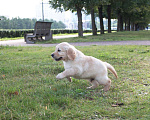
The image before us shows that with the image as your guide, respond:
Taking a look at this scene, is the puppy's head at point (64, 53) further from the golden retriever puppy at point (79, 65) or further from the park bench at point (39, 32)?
the park bench at point (39, 32)

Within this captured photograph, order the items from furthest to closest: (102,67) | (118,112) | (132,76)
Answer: (132,76), (102,67), (118,112)

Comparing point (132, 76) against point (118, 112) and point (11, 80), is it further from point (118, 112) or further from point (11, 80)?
point (11, 80)

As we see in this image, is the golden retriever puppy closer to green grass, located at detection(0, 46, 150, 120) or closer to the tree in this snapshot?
green grass, located at detection(0, 46, 150, 120)

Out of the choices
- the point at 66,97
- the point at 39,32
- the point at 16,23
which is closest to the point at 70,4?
the point at 39,32

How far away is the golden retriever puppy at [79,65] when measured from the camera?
12.3 ft

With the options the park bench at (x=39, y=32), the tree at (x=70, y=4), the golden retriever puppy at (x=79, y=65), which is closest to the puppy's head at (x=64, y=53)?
the golden retriever puppy at (x=79, y=65)

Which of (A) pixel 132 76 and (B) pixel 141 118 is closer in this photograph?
(B) pixel 141 118

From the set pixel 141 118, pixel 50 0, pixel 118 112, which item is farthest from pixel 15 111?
pixel 50 0

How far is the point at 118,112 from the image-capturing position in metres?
2.88

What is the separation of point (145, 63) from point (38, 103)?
13.8ft

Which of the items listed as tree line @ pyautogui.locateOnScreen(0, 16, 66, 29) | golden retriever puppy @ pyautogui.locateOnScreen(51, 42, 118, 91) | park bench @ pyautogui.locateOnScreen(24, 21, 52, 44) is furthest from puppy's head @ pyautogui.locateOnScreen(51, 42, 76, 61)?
tree line @ pyautogui.locateOnScreen(0, 16, 66, 29)

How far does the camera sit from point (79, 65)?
380 centimetres

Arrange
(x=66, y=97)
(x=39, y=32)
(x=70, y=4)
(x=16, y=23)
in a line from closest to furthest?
(x=66, y=97)
(x=39, y=32)
(x=70, y=4)
(x=16, y=23)

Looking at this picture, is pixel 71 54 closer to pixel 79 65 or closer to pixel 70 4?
pixel 79 65
